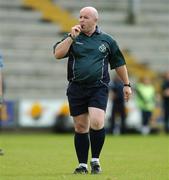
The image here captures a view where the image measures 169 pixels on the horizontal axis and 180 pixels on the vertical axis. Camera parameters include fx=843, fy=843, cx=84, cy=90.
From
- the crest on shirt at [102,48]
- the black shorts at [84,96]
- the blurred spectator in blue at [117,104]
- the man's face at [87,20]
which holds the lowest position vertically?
the blurred spectator in blue at [117,104]

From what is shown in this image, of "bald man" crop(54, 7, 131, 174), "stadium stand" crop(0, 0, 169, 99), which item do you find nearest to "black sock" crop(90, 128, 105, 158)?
"bald man" crop(54, 7, 131, 174)

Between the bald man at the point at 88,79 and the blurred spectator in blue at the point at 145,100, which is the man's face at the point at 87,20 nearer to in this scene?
the bald man at the point at 88,79

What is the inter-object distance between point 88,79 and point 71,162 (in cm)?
281

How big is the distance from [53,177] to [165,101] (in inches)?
666

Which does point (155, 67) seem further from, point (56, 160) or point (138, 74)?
point (56, 160)

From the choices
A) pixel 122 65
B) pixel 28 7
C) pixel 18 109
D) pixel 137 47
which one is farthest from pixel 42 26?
pixel 122 65

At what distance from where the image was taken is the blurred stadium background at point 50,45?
87.3ft

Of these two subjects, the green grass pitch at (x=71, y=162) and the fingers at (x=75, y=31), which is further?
the green grass pitch at (x=71, y=162)

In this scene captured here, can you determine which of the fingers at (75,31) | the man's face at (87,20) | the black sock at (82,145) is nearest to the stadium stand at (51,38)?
the black sock at (82,145)

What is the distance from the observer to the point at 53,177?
34.8 ft

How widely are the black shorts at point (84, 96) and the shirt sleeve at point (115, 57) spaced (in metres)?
0.35

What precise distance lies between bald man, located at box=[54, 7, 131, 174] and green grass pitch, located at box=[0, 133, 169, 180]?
1.51ft

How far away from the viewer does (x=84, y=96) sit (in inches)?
440

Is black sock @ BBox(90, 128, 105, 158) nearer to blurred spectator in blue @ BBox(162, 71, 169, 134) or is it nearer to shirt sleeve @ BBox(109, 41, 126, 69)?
shirt sleeve @ BBox(109, 41, 126, 69)
